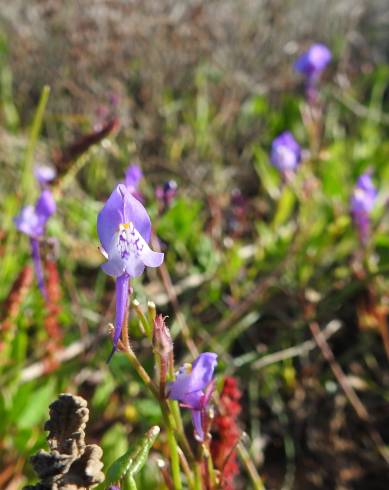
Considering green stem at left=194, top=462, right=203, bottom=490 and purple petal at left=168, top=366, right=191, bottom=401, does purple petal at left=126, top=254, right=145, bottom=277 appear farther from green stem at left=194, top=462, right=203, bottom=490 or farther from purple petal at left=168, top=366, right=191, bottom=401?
green stem at left=194, top=462, right=203, bottom=490

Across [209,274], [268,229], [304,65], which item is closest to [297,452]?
[209,274]

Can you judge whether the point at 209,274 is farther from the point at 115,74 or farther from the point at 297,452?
the point at 115,74

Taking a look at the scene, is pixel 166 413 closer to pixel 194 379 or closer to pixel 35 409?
pixel 194 379

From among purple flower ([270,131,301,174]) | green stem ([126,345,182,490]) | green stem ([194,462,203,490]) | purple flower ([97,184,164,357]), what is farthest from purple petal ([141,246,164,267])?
purple flower ([270,131,301,174])

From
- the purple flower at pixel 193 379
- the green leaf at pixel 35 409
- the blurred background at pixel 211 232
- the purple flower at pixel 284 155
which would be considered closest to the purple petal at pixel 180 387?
the purple flower at pixel 193 379

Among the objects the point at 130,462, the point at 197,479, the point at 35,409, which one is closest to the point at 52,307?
the point at 35,409
